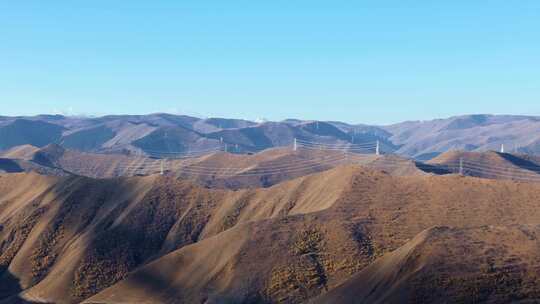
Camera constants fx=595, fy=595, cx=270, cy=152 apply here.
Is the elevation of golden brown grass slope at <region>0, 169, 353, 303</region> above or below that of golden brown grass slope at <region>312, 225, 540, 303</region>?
below

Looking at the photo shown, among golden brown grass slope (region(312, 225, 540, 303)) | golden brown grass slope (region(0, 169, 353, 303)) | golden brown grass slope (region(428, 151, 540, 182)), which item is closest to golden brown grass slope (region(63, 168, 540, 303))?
golden brown grass slope (region(312, 225, 540, 303))

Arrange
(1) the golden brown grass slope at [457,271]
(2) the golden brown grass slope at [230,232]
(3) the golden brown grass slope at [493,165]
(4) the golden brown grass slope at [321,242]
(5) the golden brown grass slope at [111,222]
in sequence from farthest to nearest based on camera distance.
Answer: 1. (3) the golden brown grass slope at [493,165]
2. (5) the golden brown grass slope at [111,222]
3. (2) the golden brown grass slope at [230,232]
4. (4) the golden brown grass slope at [321,242]
5. (1) the golden brown grass slope at [457,271]

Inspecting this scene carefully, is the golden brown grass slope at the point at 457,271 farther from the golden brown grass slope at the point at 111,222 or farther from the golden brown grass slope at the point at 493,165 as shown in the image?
the golden brown grass slope at the point at 493,165

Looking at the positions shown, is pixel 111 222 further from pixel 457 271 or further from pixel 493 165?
pixel 493 165

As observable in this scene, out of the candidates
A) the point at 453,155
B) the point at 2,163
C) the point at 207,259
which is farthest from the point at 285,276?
the point at 2,163

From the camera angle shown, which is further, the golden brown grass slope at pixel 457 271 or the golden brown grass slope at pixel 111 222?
the golden brown grass slope at pixel 111 222

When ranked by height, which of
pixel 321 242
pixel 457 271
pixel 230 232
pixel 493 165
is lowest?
pixel 321 242

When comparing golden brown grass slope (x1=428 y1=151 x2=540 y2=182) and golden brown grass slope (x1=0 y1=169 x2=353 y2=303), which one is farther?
golden brown grass slope (x1=428 y1=151 x2=540 y2=182)

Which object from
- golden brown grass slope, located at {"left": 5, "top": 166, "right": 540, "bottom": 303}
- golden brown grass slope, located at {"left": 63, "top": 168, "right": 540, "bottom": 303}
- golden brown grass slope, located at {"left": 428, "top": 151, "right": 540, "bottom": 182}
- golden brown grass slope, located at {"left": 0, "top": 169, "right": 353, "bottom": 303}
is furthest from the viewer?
golden brown grass slope, located at {"left": 428, "top": 151, "right": 540, "bottom": 182}

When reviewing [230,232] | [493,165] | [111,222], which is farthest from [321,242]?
[493,165]

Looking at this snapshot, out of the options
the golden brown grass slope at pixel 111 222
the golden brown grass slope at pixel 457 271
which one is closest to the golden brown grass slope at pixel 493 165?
the golden brown grass slope at pixel 111 222

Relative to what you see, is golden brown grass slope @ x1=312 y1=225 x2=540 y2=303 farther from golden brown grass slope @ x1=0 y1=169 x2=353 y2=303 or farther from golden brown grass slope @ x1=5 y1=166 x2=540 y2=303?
golden brown grass slope @ x1=0 y1=169 x2=353 y2=303
